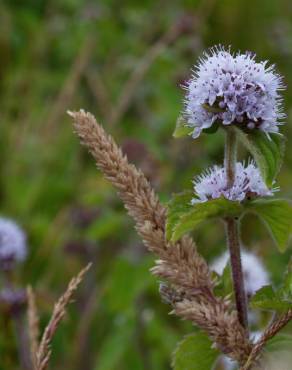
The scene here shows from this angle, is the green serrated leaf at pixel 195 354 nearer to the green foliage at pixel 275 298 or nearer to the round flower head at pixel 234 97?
the green foliage at pixel 275 298

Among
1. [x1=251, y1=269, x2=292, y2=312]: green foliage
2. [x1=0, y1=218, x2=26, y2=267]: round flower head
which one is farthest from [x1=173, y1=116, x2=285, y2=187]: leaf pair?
Result: [x1=0, y1=218, x2=26, y2=267]: round flower head

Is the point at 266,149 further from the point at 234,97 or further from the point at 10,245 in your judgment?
the point at 10,245

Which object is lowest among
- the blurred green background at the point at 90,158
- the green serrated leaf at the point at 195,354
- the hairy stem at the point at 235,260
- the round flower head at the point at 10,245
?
the green serrated leaf at the point at 195,354

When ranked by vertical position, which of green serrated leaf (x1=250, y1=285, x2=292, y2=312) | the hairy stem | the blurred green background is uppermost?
the blurred green background

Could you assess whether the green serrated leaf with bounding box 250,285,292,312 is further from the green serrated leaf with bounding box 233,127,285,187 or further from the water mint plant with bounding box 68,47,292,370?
the green serrated leaf with bounding box 233,127,285,187

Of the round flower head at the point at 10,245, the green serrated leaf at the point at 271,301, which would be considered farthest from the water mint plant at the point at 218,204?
the round flower head at the point at 10,245

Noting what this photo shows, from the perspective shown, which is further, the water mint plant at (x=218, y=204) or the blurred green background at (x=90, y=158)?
the blurred green background at (x=90, y=158)

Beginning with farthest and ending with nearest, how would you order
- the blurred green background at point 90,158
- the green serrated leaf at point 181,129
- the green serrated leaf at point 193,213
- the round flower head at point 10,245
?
the blurred green background at point 90,158 → the round flower head at point 10,245 → the green serrated leaf at point 181,129 → the green serrated leaf at point 193,213

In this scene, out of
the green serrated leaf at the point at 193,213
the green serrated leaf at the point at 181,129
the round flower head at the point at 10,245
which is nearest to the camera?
the green serrated leaf at the point at 193,213
